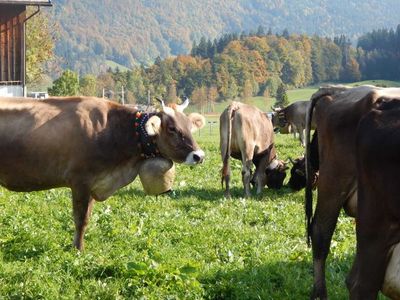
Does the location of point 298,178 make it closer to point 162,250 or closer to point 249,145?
point 249,145

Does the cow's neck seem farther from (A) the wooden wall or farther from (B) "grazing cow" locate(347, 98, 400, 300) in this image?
(A) the wooden wall

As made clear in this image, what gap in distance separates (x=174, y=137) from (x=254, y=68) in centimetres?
16252

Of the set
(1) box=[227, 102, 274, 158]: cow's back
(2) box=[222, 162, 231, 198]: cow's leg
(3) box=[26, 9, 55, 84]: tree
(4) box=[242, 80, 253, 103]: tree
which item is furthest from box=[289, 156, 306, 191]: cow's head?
(4) box=[242, 80, 253, 103]: tree

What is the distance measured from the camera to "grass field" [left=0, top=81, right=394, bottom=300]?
6705mm

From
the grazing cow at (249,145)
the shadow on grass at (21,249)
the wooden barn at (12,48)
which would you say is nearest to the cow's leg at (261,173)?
the grazing cow at (249,145)

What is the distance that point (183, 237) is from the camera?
30.2 feet

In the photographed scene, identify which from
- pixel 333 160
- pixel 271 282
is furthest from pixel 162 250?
pixel 333 160

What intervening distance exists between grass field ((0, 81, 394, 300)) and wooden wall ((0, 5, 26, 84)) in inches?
858

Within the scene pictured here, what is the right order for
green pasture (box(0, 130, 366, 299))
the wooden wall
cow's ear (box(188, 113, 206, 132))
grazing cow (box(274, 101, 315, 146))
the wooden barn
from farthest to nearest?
the wooden wall < the wooden barn < grazing cow (box(274, 101, 315, 146)) < cow's ear (box(188, 113, 206, 132)) < green pasture (box(0, 130, 366, 299))

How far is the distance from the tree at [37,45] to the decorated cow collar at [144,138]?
1998 inches

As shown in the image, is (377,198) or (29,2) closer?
(377,198)

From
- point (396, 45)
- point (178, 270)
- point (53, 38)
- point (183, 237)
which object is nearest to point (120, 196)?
point (183, 237)

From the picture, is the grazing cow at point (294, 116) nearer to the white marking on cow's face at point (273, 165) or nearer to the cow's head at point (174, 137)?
the white marking on cow's face at point (273, 165)

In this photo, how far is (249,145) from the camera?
47.8 feet
